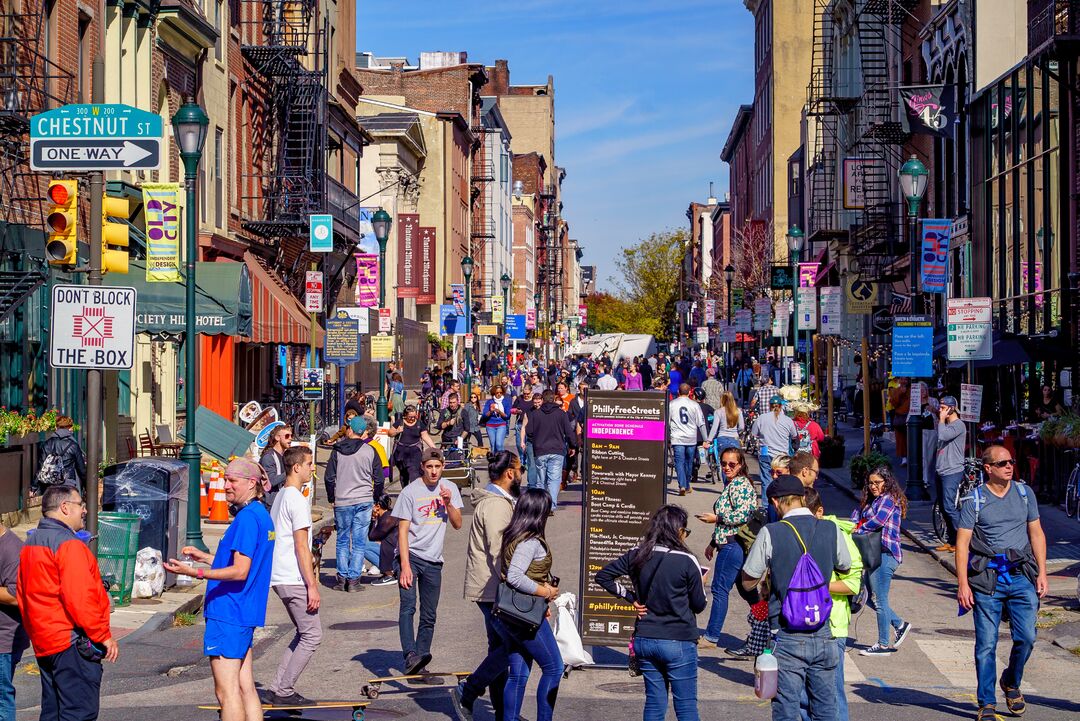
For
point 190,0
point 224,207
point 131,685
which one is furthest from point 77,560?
point 224,207

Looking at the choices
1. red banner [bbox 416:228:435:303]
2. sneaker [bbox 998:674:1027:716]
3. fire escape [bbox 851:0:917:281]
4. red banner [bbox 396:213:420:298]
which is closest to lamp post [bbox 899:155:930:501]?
sneaker [bbox 998:674:1027:716]

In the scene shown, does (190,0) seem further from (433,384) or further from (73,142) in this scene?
(433,384)

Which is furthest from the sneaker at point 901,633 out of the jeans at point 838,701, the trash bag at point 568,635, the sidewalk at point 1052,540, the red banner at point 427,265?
the red banner at point 427,265

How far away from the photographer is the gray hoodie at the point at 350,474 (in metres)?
15.8

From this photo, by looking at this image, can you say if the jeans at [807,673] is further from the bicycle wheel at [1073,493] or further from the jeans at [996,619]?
the bicycle wheel at [1073,493]

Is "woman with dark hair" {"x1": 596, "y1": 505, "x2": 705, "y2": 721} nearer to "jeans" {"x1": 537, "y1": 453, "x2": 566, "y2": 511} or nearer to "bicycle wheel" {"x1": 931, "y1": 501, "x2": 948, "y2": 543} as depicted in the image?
"bicycle wheel" {"x1": 931, "y1": 501, "x2": 948, "y2": 543}

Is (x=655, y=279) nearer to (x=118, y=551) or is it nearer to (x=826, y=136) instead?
(x=826, y=136)

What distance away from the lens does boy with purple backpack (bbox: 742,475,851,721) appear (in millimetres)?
7922

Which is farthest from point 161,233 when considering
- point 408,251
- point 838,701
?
point 408,251

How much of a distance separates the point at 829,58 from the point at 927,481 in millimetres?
35544

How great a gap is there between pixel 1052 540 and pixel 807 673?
11.6m

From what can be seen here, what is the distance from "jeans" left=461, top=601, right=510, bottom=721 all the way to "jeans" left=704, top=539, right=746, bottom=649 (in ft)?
10.7

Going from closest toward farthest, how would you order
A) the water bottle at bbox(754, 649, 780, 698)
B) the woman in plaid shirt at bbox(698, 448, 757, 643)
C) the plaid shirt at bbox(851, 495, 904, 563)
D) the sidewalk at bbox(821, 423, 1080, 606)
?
the water bottle at bbox(754, 649, 780, 698) < the plaid shirt at bbox(851, 495, 904, 563) < the woman in plaid shirt at bbox(698, 448, 757, 643) < the sidewalk at bbox(821, 423, 1080, 606)

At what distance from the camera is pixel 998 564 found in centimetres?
969
